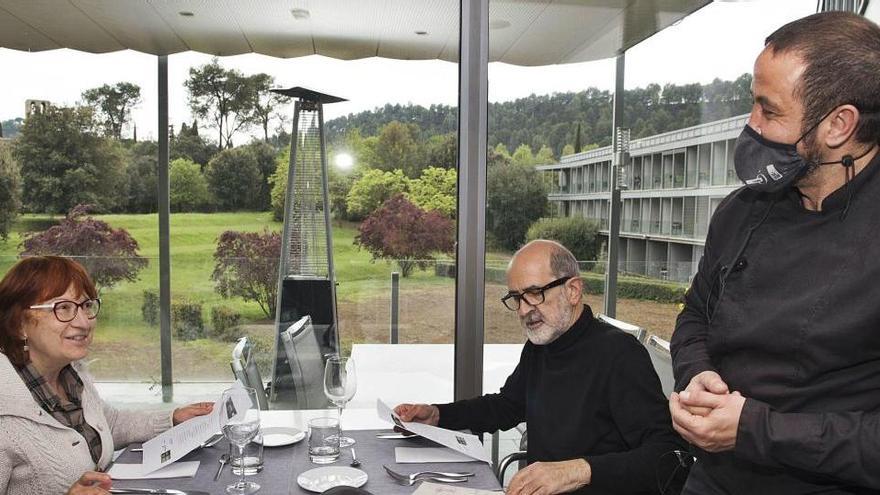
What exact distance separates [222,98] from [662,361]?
226 cm

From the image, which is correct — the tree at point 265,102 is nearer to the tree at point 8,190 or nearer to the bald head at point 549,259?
the tree at point 8,190

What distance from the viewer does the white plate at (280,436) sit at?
199 cm

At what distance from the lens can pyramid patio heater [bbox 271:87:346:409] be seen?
3197 mm

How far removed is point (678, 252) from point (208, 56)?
227 cm

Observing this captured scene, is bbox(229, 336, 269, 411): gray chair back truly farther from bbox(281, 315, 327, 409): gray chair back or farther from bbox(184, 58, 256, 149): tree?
bbox(184, 58, 256, 149): tree

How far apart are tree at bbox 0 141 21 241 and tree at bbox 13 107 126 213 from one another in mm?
28

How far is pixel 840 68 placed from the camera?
3.99ft


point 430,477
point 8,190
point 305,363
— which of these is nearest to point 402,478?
point 430,477

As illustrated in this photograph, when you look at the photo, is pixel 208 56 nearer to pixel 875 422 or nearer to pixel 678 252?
pixel 678 252

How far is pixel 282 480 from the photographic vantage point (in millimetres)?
1751

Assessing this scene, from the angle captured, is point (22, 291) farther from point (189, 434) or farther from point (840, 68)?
point (840, 68)

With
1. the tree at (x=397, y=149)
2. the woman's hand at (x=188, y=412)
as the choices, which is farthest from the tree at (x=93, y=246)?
the woman's hand at (x=188, y=412)

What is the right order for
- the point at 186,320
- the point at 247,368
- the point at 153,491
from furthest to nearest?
the point at 186,320, the point at 247,368, the point at 153,491

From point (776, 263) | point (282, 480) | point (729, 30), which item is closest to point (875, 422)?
point (776, 263)
